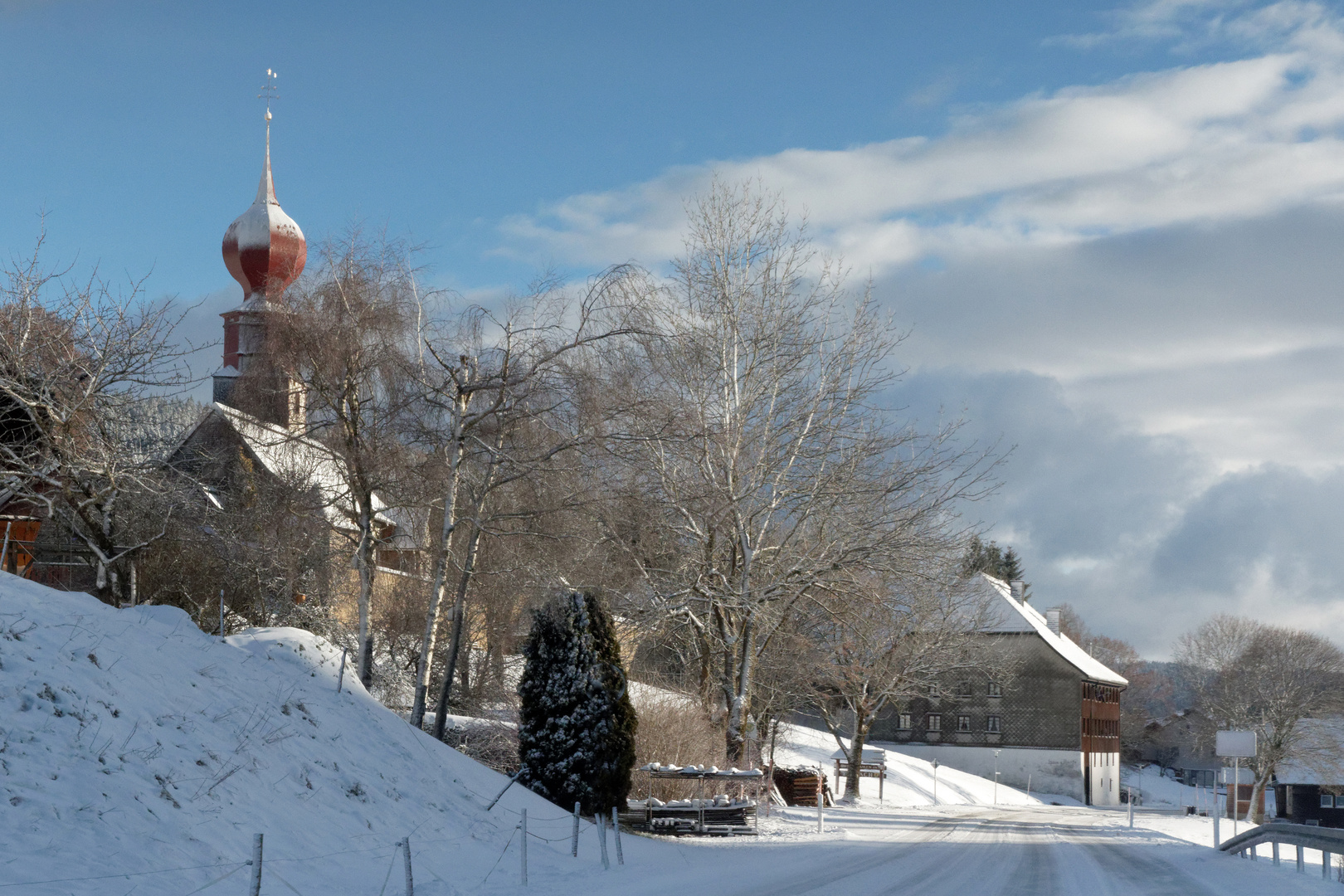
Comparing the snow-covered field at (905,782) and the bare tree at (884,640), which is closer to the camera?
the bare tree at (884,640)

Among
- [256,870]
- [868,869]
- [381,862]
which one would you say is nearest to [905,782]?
[868,869]

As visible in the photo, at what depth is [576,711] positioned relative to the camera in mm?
19375

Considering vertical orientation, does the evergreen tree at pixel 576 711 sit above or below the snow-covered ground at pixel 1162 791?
above

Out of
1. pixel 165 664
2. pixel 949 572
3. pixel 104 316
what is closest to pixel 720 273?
pixel 949 572

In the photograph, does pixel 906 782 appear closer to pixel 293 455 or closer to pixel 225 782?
pixel 293 455

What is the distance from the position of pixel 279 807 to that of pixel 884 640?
30586mm

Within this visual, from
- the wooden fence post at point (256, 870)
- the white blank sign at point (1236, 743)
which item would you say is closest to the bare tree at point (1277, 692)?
the white blank sign at point (1236, 743)

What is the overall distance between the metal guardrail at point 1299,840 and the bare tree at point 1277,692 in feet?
152

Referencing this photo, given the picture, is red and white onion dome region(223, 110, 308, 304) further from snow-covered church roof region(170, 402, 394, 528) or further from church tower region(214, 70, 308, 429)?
snow-covered church roof region(170, 402, 394, 528)

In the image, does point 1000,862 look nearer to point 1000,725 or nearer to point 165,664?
point 165,664

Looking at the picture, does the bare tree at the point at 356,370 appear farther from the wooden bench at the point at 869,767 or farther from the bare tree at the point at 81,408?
the wooden bench at the point at 869,767

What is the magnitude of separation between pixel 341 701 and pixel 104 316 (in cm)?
984

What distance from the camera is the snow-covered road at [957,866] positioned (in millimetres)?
15184

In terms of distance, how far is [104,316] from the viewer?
2242cm
